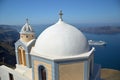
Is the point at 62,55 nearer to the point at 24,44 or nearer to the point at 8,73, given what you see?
the point at 24,44

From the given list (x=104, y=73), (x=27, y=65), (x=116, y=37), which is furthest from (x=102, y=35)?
(x=27, y=65)

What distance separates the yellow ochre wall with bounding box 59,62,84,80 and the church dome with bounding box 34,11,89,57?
41 centimetres

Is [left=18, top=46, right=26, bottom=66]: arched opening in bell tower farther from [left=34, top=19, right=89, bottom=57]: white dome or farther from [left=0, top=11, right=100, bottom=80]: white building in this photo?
[left=34, top=19, right=89, bottom=57]: white dome

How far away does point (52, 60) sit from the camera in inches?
205

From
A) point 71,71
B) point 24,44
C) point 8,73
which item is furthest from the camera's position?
point 8,73

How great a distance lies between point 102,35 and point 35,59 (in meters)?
52.6

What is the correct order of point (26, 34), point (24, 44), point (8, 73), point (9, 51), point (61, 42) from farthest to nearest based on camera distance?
point (9, 51), point (8, 73), point (26, 34), point (24, 44), point (61, 42)

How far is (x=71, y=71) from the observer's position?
542cm

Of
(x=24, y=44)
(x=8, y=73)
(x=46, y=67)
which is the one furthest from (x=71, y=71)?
(x=8, y=73)

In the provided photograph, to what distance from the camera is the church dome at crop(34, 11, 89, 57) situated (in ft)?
18.0

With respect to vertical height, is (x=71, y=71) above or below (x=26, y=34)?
below

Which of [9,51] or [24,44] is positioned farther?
[9,51]

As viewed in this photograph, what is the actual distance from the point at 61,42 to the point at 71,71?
3.78ft

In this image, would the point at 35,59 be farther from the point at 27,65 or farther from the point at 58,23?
the point at 27,65
